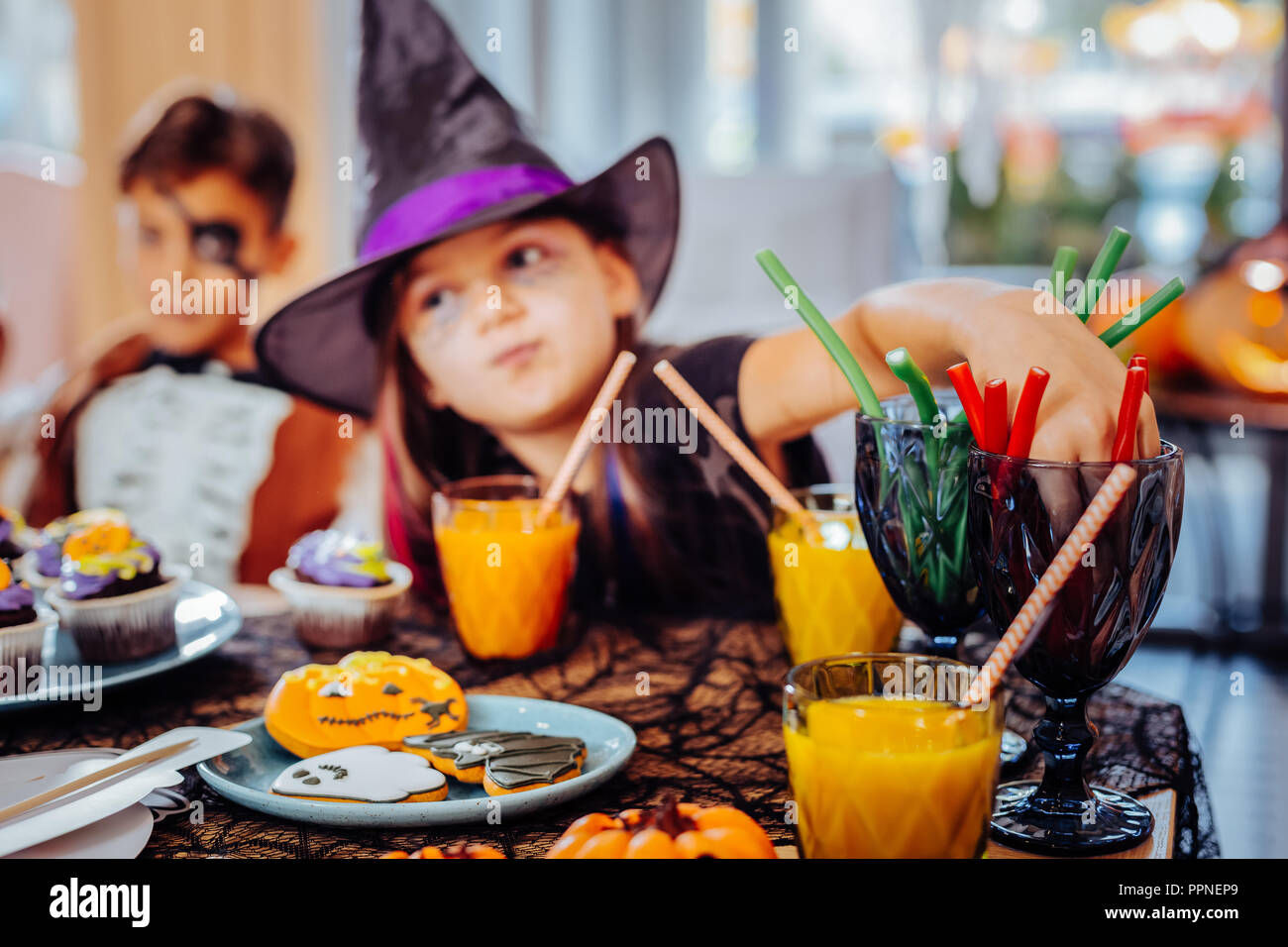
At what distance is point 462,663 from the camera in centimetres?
99

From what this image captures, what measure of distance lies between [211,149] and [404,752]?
1.39 metres

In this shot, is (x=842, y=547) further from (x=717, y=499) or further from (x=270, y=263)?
(x=270, y=263)

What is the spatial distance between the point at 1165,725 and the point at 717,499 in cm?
53

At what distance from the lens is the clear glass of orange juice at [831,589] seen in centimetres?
92

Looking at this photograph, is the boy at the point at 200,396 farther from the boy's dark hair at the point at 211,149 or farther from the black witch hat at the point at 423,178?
the black witch hat at the point at 423,178

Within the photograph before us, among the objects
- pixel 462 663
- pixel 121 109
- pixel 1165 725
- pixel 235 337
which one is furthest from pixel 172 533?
pixel 121 109

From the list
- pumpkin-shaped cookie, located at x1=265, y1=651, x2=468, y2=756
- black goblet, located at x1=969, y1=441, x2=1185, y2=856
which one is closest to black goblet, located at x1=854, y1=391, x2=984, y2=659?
black goblet, located at x1=969, y1=441, x2=1185, y2=856

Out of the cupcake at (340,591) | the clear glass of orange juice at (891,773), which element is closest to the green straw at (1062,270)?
the clear glass of orange juice at (891,773)

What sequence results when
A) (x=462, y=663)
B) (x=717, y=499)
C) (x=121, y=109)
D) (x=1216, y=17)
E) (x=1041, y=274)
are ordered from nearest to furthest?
(x=462, y=663) → (x=717, y=499) → (x=121, y=109) → (x=1216, y=17) → (x=1041, y=274)

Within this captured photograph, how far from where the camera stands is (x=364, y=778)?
695mm

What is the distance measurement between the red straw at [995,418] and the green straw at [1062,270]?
0.18 meters

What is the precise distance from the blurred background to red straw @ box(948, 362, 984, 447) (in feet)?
2.02

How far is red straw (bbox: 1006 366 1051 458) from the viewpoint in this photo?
0.65 metres
